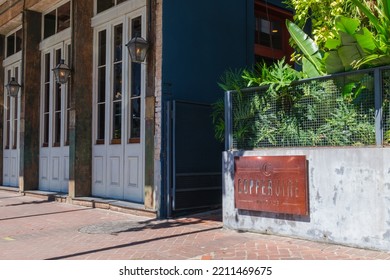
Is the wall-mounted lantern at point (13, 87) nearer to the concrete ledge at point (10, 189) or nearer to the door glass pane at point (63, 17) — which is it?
the door glass pane at point (63, 17)

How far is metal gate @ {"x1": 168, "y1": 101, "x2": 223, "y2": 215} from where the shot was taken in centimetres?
859

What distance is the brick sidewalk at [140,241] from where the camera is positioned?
18.8 feet

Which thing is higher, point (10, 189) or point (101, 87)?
point (101, 87)

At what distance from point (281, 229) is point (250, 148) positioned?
1.46 m

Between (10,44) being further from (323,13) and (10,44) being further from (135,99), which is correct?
(323,13)

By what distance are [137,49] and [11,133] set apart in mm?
9219

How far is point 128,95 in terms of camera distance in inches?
399

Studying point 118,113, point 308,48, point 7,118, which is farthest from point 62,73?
point 308,48

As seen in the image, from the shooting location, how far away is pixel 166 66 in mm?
8727

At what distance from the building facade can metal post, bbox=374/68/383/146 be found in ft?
13.0
